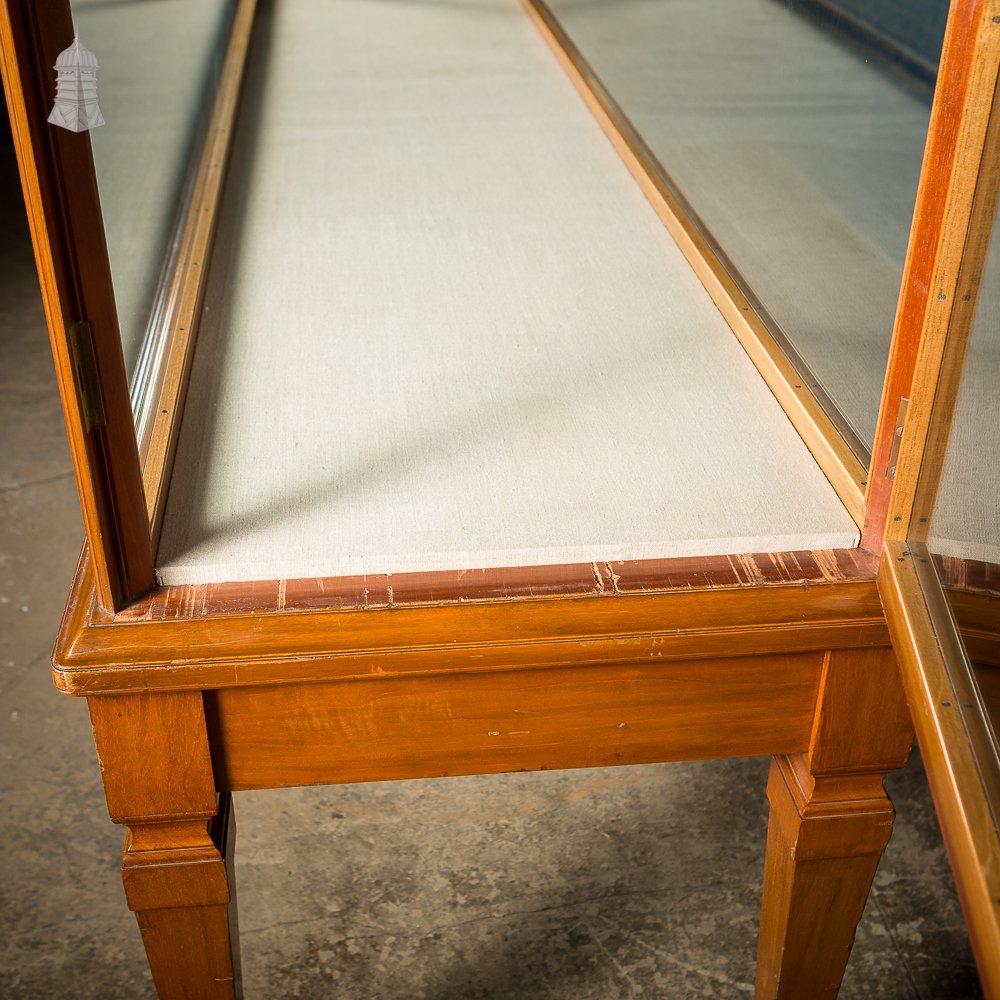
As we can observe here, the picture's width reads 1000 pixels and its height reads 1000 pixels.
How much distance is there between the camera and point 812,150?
129 cm

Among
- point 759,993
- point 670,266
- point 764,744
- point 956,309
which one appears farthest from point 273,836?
point 956,309

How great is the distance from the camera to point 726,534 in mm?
1007

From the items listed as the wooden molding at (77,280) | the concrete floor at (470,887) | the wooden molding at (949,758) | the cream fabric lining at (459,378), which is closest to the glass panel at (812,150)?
the cream fabric lining at (459,378)

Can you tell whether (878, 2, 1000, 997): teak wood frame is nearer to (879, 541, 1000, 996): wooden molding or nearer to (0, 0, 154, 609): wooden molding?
(879, 541, 1000, 996): wooden molding

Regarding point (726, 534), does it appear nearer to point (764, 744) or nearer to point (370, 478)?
point (764, 744)

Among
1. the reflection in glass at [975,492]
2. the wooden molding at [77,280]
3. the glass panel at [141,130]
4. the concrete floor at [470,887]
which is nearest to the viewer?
the wooden molding at [77,280]

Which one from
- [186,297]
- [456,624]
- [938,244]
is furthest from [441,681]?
[186,297]

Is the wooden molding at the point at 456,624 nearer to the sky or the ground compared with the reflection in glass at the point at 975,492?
nearer to the ground

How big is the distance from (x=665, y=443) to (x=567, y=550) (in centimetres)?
22

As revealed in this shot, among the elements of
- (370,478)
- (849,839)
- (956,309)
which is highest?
(956,309)

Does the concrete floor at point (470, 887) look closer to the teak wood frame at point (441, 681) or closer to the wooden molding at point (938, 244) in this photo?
the teak wood frame at point (441, 681)

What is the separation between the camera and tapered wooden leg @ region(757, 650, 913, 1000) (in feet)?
3.30

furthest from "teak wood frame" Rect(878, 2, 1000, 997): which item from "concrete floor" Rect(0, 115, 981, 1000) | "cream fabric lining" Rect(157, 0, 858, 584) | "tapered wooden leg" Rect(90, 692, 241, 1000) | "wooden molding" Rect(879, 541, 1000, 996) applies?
"concrete floor" Rect(0, 115, 981, 1000)

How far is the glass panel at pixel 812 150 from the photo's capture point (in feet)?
3.34
